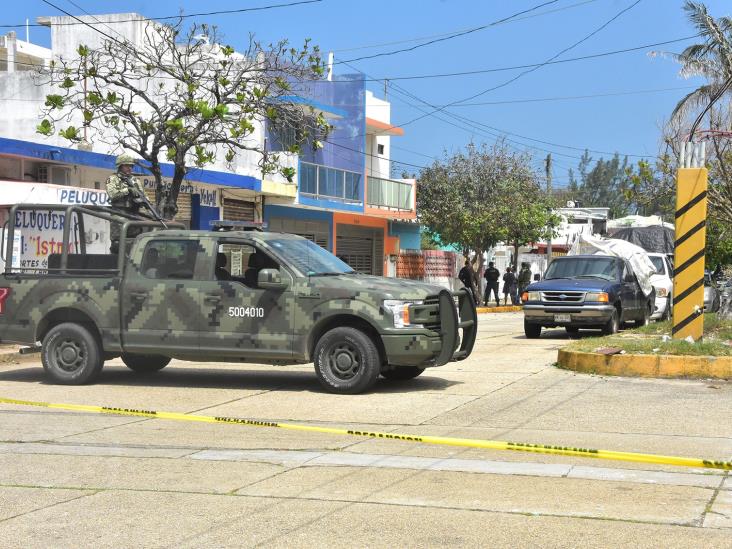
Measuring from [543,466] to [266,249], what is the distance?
16.7 feet

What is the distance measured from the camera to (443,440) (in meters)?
Result: 8.05

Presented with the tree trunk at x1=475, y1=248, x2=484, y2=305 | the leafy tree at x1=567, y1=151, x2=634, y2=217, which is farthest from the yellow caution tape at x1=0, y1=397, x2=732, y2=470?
the leafy tree at x1=567, y1=151, x2=634, y2=217

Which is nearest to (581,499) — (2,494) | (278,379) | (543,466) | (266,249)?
(543,466)

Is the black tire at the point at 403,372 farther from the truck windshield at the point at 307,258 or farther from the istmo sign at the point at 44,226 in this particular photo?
the istmo sign at the point at 44,226

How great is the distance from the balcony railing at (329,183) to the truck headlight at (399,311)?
23.5 m

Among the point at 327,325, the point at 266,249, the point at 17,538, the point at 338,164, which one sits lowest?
the point at 17,538

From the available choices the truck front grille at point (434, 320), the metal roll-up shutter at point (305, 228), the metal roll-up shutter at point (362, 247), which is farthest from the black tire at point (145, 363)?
the metal roll-up shutter at point (362, 247)

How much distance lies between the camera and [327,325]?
10.9m

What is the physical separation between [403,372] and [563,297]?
8.32m

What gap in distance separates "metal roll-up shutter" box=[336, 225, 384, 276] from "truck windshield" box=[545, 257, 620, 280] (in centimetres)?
1948

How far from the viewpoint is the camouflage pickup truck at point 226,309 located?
35.1ft

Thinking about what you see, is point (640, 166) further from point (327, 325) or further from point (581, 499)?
point (581, 499)

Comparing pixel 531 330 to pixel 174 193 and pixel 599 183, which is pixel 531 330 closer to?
pixel 174 193

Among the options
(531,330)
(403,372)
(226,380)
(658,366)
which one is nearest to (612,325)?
(531,330)
